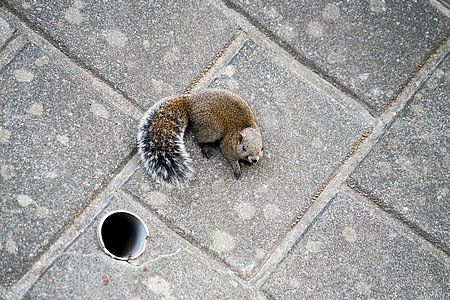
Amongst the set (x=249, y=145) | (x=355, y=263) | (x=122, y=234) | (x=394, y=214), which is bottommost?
(x=122, y=234)

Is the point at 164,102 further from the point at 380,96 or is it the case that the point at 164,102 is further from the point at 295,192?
the point at 380,96

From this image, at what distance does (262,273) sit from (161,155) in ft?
2.71

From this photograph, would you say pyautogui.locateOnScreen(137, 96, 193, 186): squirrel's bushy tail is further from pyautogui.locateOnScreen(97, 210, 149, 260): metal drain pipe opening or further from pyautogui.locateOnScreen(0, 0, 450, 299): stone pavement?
pyautogui.locateOnScreen(97, 210, 149, 260): metal drain pipe opening

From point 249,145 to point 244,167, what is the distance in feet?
0.70

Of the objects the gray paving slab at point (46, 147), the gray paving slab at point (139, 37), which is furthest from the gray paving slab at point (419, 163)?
the gray paving slab at point (46, 147)

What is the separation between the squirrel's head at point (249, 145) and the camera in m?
2.51

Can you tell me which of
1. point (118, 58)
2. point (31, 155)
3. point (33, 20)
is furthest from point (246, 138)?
point (33, 20)

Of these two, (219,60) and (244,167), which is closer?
(244,167)

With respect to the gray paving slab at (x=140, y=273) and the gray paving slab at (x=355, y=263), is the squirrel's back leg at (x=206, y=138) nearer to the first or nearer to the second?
the gray paving slab at (x=140, y=273)

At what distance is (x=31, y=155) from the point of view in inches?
98.9

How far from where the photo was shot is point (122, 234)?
2.68 m

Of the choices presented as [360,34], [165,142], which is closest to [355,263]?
[165,142]

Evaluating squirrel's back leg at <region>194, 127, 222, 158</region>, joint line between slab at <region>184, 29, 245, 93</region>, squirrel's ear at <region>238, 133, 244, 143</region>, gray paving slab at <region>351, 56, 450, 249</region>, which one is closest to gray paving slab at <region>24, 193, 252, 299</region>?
squirrel's back leg at <region>194, 127, 222, 158</region>

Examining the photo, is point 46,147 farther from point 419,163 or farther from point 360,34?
point 419,163
